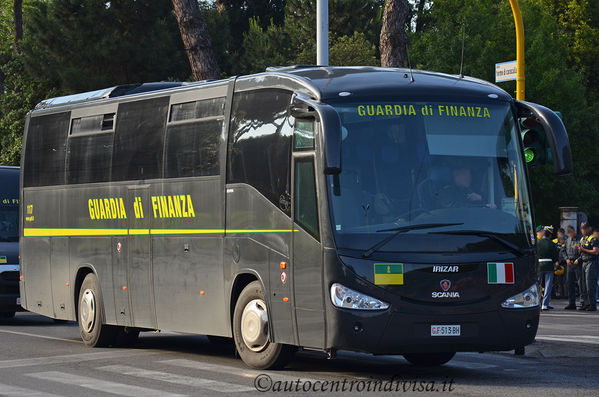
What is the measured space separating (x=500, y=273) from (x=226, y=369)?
10.6ft

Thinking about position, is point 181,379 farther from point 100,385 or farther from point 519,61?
point 519,61

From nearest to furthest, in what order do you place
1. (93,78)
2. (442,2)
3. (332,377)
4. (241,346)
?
(332,377) → (241,346) → (93,78) → (442,2)

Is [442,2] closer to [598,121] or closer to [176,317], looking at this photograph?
[598,121]

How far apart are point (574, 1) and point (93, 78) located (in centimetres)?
2992

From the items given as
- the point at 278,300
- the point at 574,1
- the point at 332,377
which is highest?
the point at 574,1

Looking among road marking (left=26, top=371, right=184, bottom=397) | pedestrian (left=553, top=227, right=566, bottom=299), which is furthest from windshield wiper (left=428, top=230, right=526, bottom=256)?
pedestrian (left=553, top=227, right=566, bottom=299)

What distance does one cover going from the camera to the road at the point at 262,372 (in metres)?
11.0

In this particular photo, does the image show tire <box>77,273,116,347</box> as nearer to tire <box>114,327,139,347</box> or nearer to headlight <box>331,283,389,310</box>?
tire <box>114,327,139,347</box>

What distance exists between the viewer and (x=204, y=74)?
26484 mm

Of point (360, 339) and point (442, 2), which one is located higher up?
point (442, 2)

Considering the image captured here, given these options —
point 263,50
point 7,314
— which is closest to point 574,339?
point 7,314

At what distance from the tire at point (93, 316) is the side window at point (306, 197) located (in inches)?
203

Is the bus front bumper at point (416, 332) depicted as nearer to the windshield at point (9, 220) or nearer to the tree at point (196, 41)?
the windshield at point (9, 220)

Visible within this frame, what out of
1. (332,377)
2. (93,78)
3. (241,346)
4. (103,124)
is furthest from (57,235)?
(93,78)
